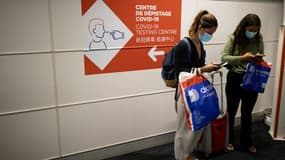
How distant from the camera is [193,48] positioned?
2053mm

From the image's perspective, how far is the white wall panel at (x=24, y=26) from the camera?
2.04 meters

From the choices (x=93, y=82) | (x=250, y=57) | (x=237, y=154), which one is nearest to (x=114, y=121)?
(x=93, y=82)

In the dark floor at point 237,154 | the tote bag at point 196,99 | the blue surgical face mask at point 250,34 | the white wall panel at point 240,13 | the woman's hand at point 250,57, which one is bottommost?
the dark floor at point 237,154

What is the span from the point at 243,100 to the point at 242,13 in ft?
3.80

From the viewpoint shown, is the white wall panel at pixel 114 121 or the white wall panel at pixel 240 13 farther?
the white wall panel at pixel 240 13

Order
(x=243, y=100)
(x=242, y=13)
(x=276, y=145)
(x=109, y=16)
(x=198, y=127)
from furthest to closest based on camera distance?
(x=242, y=13) < (x=276, y=145) < (x=243, y=100) < (x=109, y=16) < (x=198, y=127)

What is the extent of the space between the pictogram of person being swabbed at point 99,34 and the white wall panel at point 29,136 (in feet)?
2.38

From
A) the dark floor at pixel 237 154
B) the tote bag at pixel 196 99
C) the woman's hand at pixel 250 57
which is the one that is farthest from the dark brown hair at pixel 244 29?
the dark floor at pixel 237 154

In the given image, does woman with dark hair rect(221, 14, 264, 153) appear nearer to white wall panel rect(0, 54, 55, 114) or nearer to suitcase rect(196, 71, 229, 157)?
suitcase rect(196, 71, 229, 157)

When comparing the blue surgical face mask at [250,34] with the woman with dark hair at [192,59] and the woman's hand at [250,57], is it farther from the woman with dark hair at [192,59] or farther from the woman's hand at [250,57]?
the woman with dark hair at [192,59]

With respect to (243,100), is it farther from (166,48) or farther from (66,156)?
(66,156)

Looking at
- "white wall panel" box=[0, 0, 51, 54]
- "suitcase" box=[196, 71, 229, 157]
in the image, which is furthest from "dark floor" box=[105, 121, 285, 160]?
"white wall panel" box=[0, 0, 51, 54]

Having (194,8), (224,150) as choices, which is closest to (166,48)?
(194,8)

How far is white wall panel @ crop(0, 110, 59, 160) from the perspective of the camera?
2222 millimetres
